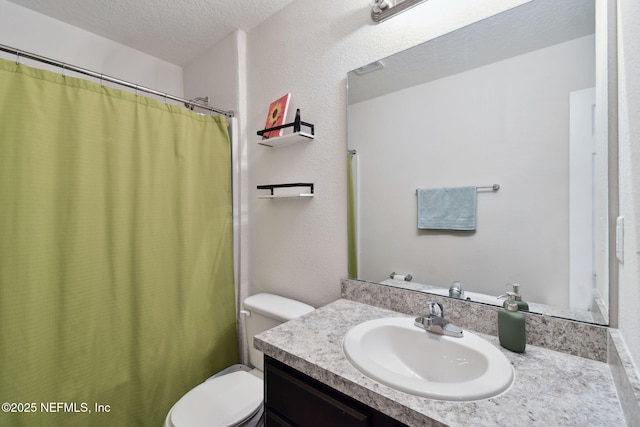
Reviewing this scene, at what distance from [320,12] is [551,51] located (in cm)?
104

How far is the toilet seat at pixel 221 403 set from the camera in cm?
108

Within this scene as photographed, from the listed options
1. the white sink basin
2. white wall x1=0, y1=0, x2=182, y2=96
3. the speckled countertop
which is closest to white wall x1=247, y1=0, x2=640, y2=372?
the white sink basin

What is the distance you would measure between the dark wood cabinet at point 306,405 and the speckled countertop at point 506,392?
4 cm

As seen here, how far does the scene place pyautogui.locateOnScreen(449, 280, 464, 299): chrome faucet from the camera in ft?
Result: 3.26

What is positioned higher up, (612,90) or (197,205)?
(612,90)

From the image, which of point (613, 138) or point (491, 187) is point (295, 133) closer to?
point (491, 187)

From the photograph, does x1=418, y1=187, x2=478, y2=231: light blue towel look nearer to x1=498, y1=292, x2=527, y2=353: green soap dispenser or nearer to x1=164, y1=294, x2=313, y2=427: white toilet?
x1=498, y1=292, x2=527, y2=353: green soap dispenser

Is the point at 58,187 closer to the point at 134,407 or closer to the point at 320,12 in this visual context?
the point at 134,407

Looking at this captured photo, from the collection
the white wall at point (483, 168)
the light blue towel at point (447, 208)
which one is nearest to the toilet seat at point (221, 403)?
the white wall at point (483, 168)

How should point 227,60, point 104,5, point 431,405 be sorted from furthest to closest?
point 227,60 → point 104,5 → point 431,405

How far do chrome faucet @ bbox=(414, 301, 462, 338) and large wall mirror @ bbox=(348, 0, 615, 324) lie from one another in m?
0.15

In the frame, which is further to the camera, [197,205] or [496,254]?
[197,205]

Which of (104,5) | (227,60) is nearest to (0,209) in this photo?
(104,5)

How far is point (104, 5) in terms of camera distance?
4.98 feet
